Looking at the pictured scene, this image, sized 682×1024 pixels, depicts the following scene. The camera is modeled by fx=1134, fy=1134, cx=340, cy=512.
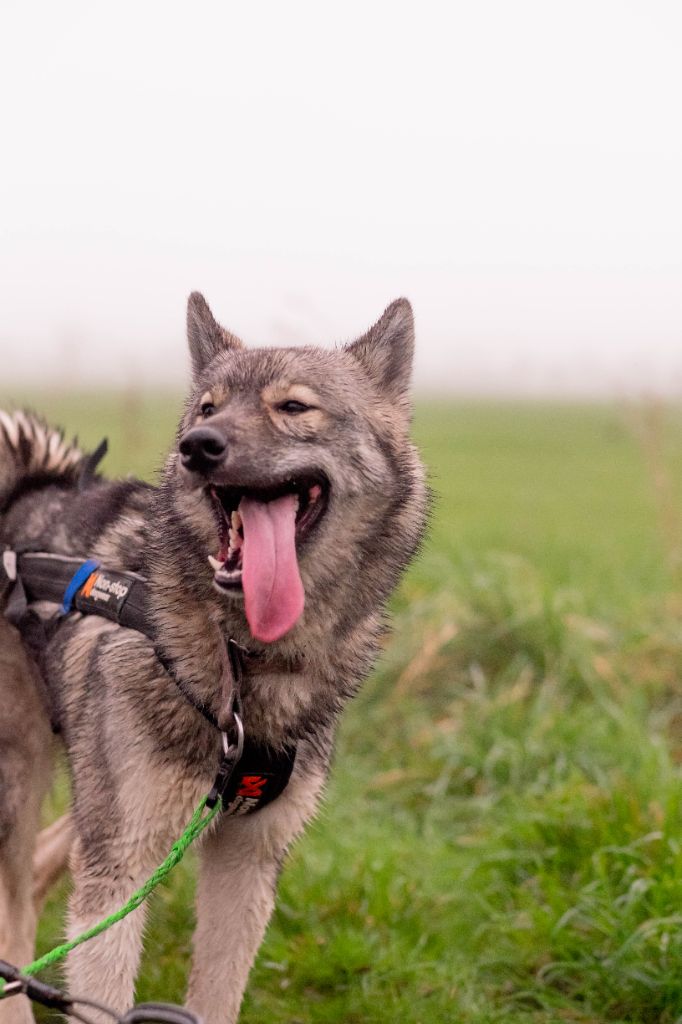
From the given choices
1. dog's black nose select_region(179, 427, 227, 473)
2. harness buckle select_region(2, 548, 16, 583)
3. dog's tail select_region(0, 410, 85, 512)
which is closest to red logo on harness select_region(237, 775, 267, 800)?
dog's black nose select_region(179, 427, 227, 473)

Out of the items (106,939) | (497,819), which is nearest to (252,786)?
(106,939)

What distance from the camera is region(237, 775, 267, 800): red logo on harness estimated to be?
2.91 meters

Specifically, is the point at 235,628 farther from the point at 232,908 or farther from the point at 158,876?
the point at 232,908

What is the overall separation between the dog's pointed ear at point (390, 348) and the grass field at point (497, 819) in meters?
0.23

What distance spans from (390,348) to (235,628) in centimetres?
96

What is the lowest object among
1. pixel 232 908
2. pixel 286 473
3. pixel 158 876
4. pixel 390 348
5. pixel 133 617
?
pixel 232 908

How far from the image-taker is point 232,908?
3.22 meters

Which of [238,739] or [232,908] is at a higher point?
[238,739]

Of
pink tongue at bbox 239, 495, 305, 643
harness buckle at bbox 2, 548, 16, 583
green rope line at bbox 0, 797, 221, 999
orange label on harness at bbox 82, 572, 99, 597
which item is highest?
pink tongue at bbox 239, 495, 305, 643

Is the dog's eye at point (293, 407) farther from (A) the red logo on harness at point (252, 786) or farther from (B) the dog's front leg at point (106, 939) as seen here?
(B) the dog's front leg at point (106, 939)

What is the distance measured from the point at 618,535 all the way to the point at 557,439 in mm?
10590

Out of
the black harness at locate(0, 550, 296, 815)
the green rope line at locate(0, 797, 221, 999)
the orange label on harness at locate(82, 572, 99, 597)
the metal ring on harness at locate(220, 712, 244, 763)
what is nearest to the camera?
the green rope line at locate(0, 797, 221, 999)

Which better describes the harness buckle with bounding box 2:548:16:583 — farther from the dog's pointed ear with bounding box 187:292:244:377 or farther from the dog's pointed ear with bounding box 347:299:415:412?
the dog's pointed ear with bounding box 347:299:415:412

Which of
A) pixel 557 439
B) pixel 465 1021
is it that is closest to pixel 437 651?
pixel 465 1021
